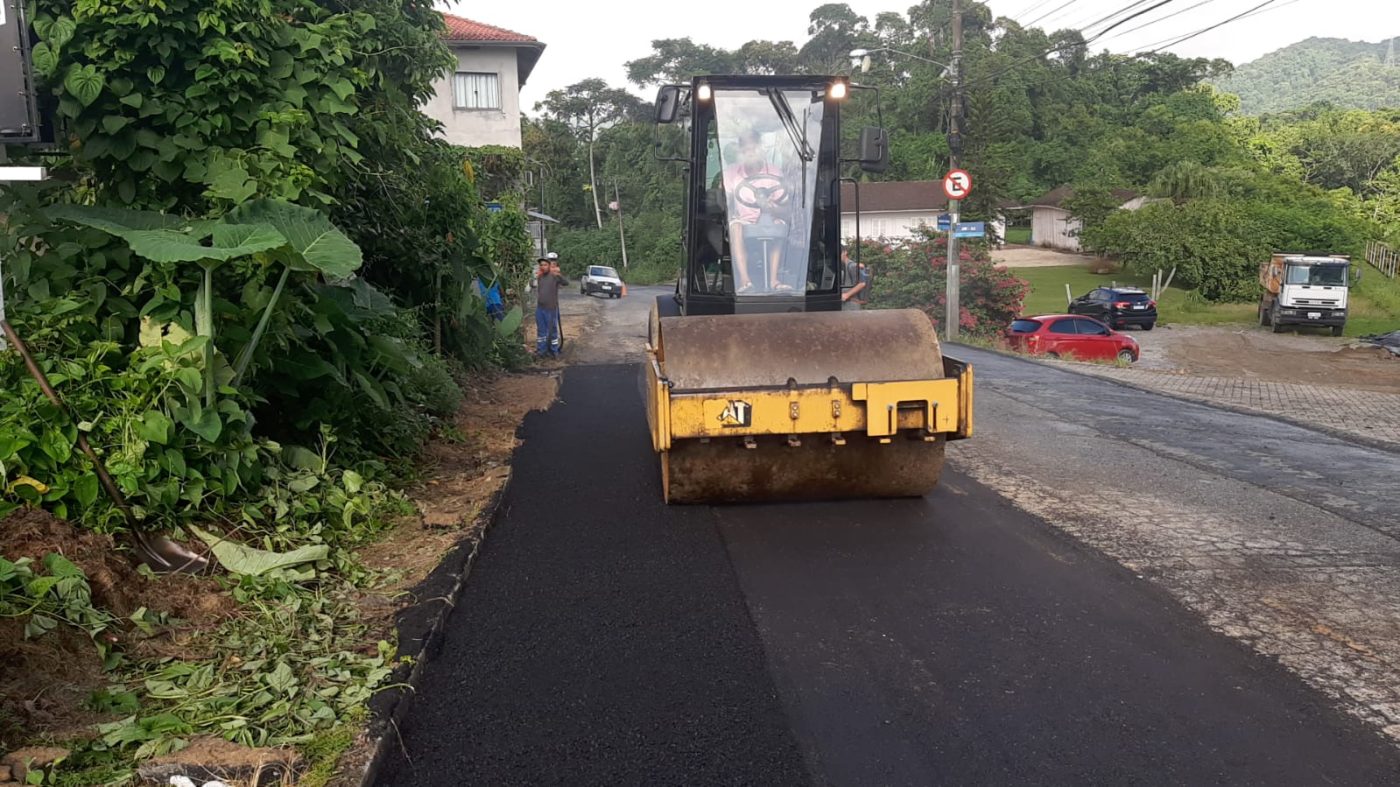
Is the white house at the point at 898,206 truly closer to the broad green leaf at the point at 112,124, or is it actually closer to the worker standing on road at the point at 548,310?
the worker standing on road at the point at 548,310

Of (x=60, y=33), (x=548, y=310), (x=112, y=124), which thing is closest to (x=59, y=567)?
(x=112, y=124)

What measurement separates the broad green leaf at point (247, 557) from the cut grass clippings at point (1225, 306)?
35.4 m

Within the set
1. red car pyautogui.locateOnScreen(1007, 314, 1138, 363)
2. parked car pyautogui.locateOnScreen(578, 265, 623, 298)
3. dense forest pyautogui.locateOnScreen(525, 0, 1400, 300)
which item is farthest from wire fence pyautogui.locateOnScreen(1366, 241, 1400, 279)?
parked car pyautogui.locateOnScreen(578, 265, 623, 298)

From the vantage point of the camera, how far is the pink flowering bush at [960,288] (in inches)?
1089

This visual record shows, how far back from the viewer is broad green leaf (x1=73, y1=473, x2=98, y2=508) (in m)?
5.00

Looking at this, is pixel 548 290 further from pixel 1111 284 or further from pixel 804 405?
pixel 1111 284

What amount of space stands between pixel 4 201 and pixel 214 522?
2.03 m

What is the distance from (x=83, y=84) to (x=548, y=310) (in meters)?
12.1

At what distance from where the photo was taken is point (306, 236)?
589 cm

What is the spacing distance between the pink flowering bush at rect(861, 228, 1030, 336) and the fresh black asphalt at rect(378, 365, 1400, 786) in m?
21.4

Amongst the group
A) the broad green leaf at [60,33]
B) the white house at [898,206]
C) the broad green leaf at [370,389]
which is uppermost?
the white house at [898,206]

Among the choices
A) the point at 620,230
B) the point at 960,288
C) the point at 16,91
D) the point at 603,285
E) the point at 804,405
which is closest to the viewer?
the point at 16,91

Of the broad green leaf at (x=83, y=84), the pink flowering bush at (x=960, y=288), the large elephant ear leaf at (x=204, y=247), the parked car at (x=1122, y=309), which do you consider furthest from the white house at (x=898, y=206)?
the large elephant ear leaf at (x=204, y=247)

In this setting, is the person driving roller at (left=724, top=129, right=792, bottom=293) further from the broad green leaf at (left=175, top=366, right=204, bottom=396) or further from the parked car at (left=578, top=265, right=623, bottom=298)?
the parked car at (left=578, top=265, right=623, bottom=298)
